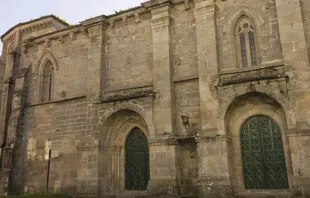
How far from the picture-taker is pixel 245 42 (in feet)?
34.5

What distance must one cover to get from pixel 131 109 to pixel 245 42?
468cm

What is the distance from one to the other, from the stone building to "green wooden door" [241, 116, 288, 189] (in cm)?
3

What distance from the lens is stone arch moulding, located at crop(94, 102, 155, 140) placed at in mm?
10961

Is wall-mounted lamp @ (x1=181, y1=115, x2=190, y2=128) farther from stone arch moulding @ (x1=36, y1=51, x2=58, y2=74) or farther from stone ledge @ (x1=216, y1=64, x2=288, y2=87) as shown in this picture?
stone arch moulding @ (x1=36, y1=51, x2=58, y2=74)

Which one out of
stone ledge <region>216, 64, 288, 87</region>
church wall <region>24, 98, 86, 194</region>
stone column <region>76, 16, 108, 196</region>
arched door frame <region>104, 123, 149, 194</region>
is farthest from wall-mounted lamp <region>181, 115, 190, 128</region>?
church wall <region>24, 98, 86, 194</region>

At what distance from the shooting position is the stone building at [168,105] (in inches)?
371

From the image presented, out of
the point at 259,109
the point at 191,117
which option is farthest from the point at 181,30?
the point at 259,109

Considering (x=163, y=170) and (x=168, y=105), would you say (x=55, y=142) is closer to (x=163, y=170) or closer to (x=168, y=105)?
(x=163, y=170)

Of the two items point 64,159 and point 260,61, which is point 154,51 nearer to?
point 260,61

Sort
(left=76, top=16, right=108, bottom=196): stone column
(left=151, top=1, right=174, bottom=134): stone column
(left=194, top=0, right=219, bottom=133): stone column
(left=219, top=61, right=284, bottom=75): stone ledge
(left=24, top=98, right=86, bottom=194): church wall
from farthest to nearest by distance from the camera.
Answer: (left=24, top=98, right=86, bottom=194): church wall
(left=76, top=16, right=108, bottom=196): stone column
(left=151, top=1, right=174, bottom=134): stone column
(left=194, top=0, right=219, bottom=133): stone column
(left=219, top=61, right=284, bottom=75): stone ledge

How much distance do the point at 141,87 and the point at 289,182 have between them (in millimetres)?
5951

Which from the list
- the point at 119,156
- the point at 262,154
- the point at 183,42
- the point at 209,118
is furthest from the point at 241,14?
the point at 119,156

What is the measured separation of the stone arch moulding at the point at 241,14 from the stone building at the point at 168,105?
3cm

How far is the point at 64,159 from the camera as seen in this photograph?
12.8 meters
